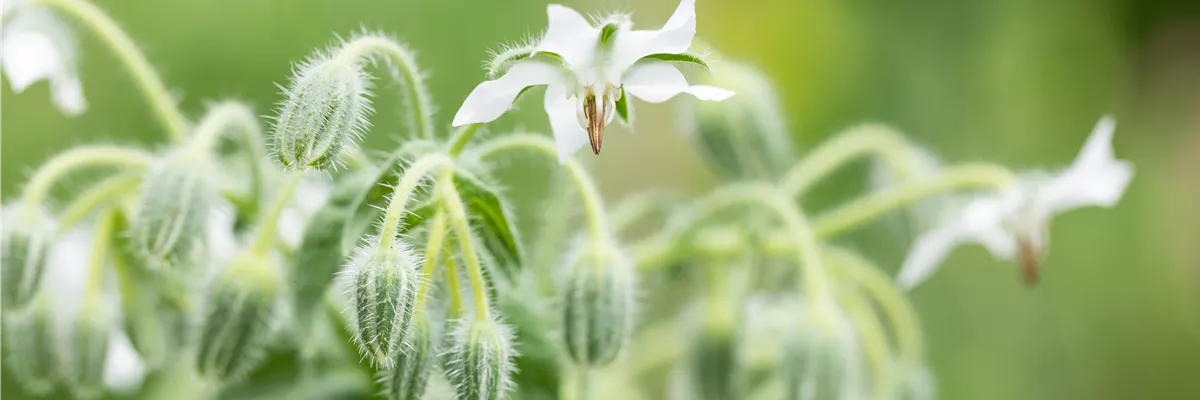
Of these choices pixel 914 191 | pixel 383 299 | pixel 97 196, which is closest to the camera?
pixel 383 299

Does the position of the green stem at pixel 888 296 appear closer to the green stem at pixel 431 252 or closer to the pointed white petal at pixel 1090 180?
the pointed white petal at pixel 1090 180

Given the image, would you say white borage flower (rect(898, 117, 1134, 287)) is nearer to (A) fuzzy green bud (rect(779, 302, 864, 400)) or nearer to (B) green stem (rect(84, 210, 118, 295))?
(A) fuzzy green bud (rect(779, 302, 864, 400))

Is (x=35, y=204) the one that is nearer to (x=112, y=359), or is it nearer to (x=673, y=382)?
(x=112, y=359)

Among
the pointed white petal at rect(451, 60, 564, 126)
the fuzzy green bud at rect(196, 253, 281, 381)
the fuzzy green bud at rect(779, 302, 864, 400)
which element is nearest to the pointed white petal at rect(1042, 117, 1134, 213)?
the fuzzy green bud at rect(779, 302, 864, 400)

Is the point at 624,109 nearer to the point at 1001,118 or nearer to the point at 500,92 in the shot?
the point at 500,92

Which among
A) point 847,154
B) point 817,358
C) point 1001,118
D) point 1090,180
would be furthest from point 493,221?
point 1001,118

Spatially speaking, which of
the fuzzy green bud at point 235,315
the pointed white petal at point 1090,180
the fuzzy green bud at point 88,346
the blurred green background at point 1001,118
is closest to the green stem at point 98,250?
the fuzzy green bud at point 88,346
